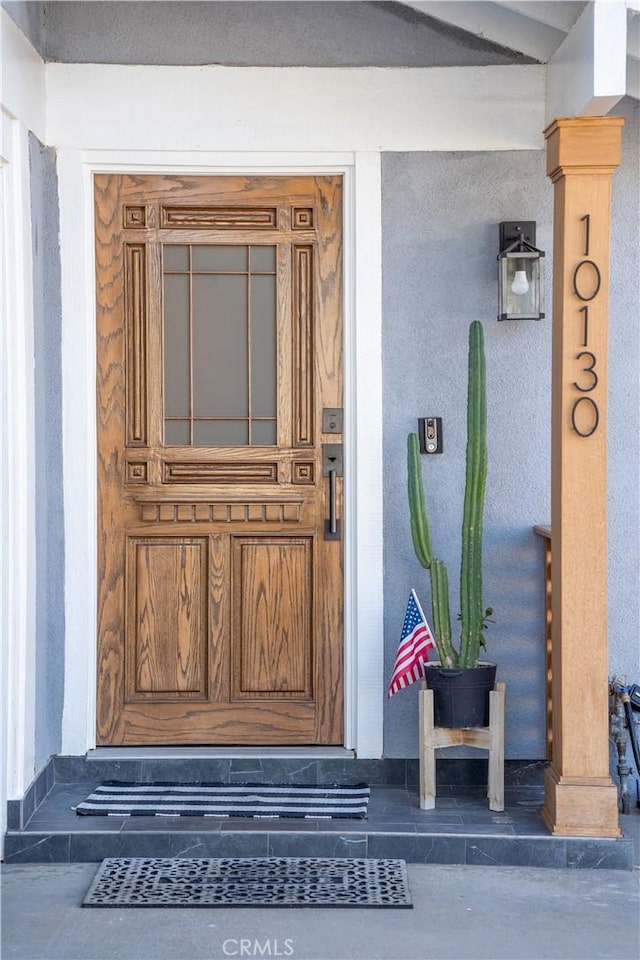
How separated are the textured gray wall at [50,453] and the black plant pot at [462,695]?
4.59ft

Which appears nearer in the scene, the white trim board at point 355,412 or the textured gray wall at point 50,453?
the textured gray wall at point 50,453

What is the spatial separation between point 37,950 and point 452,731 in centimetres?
157

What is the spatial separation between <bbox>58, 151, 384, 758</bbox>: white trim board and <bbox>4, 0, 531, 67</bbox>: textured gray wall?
0.37m

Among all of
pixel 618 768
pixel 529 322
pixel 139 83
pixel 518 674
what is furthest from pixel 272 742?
pixel 139 83

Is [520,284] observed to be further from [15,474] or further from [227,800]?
[227,800]

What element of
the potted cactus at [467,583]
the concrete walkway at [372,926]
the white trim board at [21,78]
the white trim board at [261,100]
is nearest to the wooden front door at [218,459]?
the white trim board at [261,100]

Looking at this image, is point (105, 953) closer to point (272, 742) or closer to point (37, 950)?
point (37, 950)

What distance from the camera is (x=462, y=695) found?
400 centimetres

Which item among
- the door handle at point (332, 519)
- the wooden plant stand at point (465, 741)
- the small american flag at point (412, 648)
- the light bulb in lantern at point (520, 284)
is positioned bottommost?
the wooden plant stand at point (465, 741)

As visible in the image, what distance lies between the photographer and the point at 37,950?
315cm

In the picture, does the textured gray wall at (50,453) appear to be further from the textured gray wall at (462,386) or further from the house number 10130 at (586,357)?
the house number 10130 at (586,357)

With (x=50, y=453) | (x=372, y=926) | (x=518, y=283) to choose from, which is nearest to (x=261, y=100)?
(x=518, y=283)

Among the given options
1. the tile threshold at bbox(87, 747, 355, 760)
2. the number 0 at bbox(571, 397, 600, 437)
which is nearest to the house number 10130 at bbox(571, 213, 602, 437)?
the number 0 at bbox(571, 397, 600, 437)

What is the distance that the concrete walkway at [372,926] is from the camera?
10.3 feet
